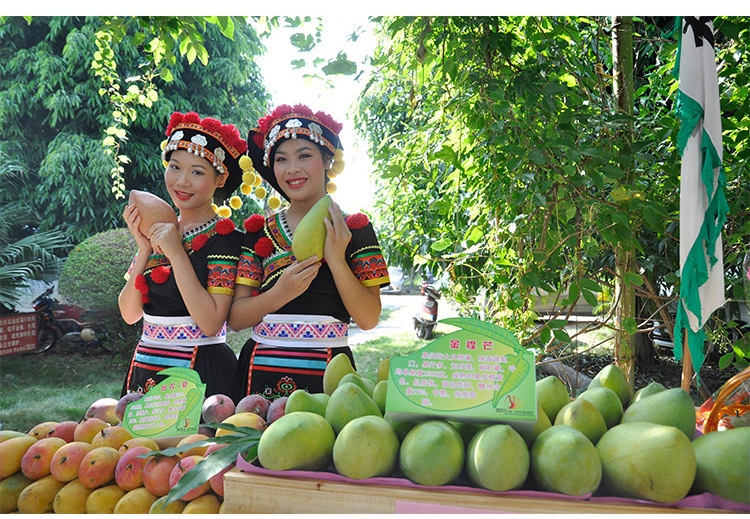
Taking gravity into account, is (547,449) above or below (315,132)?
below

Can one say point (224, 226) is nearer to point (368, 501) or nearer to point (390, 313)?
point (368, 501)

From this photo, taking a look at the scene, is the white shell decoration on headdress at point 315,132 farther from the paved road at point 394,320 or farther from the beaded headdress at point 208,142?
the paved road at point 394,320

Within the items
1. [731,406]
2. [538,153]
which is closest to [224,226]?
[538,153]

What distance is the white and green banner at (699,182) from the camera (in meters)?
1.13

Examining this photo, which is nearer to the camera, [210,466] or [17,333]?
[210,466]

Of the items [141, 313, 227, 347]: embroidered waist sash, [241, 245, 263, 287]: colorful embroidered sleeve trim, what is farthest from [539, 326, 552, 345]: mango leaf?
[141, 313, 227, 347]: embroidered waist sash

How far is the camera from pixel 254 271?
61.9 inches

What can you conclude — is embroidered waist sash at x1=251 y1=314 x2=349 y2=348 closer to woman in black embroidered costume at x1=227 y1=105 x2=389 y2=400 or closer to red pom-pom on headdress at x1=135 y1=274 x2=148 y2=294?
woman in black embroidered costume at x1=227 y1=105 x2=389 y2=400

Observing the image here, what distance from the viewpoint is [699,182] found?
114cm

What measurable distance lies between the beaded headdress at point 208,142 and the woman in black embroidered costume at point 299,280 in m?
0.15

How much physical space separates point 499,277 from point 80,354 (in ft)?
16.4

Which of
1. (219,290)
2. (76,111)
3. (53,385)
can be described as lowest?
(53,385)

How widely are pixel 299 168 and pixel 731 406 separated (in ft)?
4.31

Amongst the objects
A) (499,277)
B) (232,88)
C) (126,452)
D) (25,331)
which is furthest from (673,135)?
(232,88)
